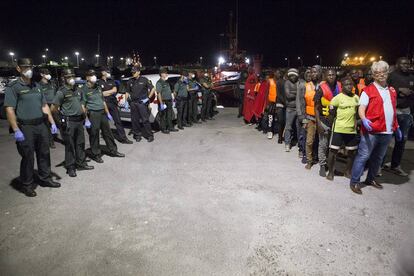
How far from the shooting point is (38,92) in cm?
479

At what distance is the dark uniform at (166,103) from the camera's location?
9.01 meters

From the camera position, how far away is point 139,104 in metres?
8.48

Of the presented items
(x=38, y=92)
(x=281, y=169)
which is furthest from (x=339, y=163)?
(x=38, y=92)

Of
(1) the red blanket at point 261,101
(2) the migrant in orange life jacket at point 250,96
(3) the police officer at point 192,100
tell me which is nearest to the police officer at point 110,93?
(3) the police officer at point 192,100

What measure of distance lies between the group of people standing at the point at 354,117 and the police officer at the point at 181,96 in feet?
12.4

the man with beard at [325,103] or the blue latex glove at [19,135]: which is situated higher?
the man with beard at [325,103]

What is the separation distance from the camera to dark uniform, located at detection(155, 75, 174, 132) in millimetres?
9008

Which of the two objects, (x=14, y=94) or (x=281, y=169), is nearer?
(x=14, y=94)

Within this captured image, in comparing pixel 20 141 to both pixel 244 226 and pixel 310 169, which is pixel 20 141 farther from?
pixel 310 169

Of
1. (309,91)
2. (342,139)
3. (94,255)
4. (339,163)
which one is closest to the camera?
(94,255)

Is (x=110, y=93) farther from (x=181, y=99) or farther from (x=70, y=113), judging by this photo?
(x=181, y=99)

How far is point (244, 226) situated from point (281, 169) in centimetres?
246

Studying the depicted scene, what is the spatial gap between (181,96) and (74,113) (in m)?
4.49

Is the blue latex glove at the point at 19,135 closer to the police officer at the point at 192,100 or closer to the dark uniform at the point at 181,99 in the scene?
the dark uniform at the point at 181,99
